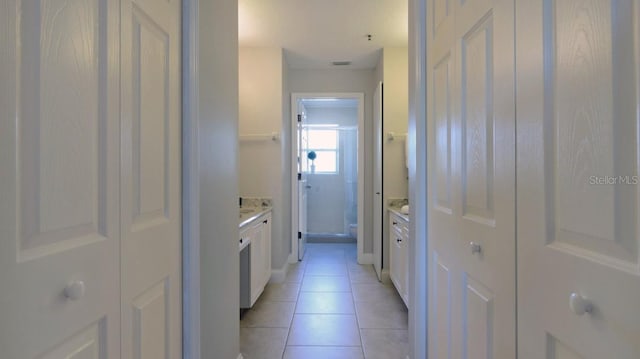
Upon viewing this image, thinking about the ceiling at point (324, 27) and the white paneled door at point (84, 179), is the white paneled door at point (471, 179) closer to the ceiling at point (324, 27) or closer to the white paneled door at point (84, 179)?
the white paneled door at point (84, 179)

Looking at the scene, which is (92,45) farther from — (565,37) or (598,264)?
(598,264)

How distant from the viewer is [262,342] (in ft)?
7.99

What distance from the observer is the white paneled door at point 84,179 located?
58 cm

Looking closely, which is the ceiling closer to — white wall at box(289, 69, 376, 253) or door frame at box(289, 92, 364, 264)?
white wall at box(289, 69, 376, 253)

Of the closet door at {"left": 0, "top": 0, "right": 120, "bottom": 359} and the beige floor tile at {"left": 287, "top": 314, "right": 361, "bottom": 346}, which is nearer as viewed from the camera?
the closet door at {"left": 0, "top": 0, "right": 120, "bottom": 359}

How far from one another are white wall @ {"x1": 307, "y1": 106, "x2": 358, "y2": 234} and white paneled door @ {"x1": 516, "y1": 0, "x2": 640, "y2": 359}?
5881 mm

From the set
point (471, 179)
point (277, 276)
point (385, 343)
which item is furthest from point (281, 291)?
point (471, 179)

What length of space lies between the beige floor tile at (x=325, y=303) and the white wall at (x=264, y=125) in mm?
689

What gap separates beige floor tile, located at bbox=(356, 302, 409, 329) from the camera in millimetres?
2709

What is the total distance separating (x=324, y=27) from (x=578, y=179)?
3123mm

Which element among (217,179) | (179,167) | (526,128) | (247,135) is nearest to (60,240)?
(179,167)

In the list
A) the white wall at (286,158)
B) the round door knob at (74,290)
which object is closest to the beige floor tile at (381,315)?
the white wall at (286,158)

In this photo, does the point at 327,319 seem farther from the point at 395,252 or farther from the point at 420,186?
the point at 420,186

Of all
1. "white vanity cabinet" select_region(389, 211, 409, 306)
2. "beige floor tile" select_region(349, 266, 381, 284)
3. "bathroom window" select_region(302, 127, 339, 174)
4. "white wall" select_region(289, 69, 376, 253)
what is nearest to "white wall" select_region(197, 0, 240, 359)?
"white vanity cabinet" select_region(389, 211, 409, 306)
